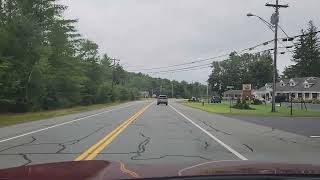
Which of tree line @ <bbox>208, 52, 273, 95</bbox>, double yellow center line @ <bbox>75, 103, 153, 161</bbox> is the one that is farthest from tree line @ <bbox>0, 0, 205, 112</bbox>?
tree line @ <bbox>208, 52, 273, 95</bbox>

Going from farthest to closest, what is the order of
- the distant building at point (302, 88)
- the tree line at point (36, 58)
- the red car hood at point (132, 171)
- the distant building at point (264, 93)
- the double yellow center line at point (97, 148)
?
the distant building at point (264, 93), the distant building at point (302, 88), the tree line at point (36, 58), the double yellow center line at point (97, 148), the red car hood at point (132, 171)

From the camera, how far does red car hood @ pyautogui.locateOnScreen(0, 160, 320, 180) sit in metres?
4.17

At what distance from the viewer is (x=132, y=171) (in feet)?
14.4

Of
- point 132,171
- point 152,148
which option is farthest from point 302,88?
point 132,171

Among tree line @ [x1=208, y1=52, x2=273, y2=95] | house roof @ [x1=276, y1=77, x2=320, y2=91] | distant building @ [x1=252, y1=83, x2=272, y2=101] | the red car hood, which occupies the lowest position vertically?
the red car hood

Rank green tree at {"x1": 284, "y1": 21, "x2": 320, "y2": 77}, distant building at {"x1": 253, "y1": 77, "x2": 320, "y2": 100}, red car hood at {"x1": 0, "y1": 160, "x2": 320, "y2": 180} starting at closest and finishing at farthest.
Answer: red car hood at {"x1": 0, "y1": 160, "x2": 320, "y2": 180}
distant building at {"x1": 253, "y1": 77, "x2": 320, "y2": 100}
green tree at {"x1": 284, "y1": 21, "x2": 320, "y2": 77}

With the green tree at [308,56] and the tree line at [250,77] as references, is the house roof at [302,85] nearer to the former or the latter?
the green tree at [308,56]

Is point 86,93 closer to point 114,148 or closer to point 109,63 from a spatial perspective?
point 109,63

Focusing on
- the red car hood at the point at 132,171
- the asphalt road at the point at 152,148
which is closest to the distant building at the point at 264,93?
the asphalt road at the point at 152,148

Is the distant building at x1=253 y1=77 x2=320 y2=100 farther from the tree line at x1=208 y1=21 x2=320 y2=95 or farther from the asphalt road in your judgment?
the asphalt road

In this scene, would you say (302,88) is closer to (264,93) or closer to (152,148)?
(264,93)

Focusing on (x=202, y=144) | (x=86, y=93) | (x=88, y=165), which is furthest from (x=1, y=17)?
(x=88, y=165)

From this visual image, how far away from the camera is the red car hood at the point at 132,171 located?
4.17 m

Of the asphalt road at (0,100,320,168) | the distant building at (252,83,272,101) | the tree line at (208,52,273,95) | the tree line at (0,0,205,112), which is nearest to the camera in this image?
the asphalt road at (0,100,320,168)
